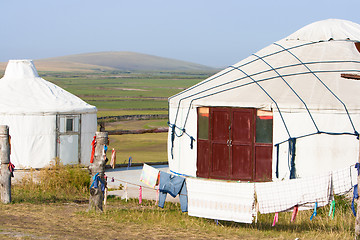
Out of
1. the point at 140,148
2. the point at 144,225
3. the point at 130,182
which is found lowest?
the point at 140,148

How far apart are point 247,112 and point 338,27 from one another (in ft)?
9.59

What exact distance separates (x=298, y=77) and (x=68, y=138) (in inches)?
215

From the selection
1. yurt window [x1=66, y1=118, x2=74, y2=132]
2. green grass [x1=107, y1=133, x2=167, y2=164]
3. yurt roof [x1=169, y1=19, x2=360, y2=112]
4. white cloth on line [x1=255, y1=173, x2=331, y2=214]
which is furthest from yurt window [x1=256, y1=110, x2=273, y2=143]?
green grass [x1=107, y1=133, x2=167, y2=164]

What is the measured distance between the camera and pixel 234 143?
12.3 metres

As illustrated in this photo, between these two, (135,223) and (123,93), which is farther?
(123,93)

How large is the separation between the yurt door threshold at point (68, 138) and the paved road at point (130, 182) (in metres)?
0.89

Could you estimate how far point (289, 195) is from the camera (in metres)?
8.41

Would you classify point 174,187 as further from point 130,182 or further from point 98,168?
point 130,182

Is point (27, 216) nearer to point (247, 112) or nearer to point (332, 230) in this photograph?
point (332, 230)

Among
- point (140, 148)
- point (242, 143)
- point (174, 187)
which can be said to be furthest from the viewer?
point (140, 148)

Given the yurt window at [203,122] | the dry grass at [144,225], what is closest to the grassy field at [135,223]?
the dry grass at [144,225]


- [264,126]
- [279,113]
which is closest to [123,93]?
[264,126]

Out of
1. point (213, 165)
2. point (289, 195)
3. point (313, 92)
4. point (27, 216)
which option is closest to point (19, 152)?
point (213, 165)

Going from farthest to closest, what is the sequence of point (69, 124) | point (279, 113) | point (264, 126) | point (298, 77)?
point (69, 124) → point (298, 77) → point (264, 126) → point (279, 113)
